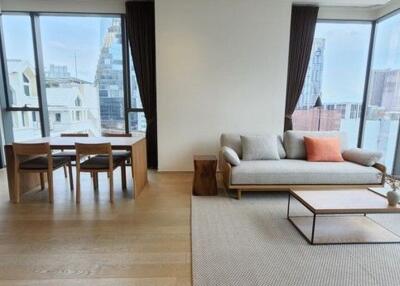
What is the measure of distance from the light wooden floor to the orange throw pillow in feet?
6.36

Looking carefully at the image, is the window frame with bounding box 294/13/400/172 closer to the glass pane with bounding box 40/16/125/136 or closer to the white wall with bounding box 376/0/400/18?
the white wall with bounding box 376/0/400/18

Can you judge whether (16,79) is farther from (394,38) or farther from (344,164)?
(394,38)

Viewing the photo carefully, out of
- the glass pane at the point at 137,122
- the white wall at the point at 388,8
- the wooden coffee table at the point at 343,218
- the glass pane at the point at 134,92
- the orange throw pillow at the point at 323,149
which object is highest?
the white wall at the point at 388,8

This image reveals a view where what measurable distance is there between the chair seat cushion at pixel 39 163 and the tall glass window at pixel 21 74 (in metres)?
1.85

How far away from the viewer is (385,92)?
169 inches

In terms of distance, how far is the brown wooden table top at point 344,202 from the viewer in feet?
7.36

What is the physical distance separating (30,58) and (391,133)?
659 cm

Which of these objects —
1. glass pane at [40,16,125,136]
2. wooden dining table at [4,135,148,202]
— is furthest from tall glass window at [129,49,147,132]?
wooden dining table at [4,135,148,202]

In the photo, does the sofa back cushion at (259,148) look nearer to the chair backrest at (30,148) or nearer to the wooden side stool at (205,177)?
the wooden side stool at (205,177)

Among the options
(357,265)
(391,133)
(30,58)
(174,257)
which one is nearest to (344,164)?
(391,133)

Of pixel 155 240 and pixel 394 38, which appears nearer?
pixel 155 240

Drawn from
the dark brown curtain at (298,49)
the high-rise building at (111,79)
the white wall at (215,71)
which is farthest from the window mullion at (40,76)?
the dark brown curtain at (298,49)

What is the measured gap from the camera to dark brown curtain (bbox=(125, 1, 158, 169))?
418 centimetres

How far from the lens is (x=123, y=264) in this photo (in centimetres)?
194
